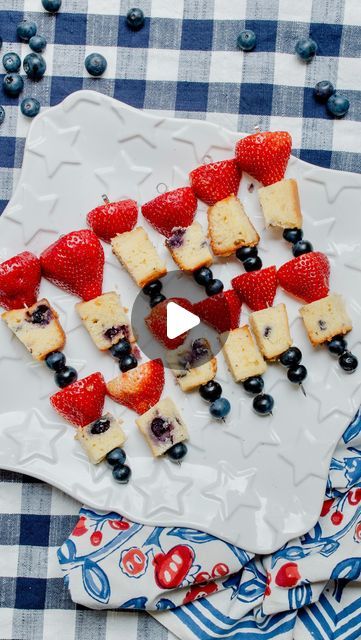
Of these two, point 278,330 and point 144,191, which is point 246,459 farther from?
point 144,191

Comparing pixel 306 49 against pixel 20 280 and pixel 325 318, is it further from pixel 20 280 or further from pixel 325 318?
pixel 20 280

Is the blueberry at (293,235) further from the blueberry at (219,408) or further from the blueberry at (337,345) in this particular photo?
the blueberry at (219,408)

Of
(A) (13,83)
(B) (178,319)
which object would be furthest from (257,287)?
(A) (13,83)

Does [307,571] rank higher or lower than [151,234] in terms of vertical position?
lower

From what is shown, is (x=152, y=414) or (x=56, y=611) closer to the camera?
(x=152, y=414)

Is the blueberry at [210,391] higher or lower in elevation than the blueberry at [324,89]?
lower

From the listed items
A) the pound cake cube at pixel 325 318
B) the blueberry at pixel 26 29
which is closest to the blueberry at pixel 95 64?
the blueberry at pixel 26 29

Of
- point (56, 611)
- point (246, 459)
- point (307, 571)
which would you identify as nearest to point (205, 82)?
point (246, 459)
